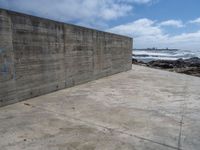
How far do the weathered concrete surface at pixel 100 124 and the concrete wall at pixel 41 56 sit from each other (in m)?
0.47

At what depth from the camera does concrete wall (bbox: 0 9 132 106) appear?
409 cm

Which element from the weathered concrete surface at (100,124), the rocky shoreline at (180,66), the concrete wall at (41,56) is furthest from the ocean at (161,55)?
the weathered concrete surface at (100,124)

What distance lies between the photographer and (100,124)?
3133mm

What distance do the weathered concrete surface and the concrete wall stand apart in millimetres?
474

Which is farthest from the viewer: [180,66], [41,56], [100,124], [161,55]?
[161,55]

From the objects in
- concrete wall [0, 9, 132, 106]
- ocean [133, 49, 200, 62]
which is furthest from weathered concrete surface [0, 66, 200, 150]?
ocean [133, 49, 200, 62]

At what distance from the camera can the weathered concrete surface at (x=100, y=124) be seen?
8.11ft

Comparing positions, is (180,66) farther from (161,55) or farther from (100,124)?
(161,55)

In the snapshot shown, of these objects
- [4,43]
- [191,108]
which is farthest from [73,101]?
[191,108]

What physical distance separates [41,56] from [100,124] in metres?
2.82

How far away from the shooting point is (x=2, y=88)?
3984 mm

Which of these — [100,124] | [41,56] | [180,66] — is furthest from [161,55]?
[100,124]

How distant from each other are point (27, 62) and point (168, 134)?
3.55 m

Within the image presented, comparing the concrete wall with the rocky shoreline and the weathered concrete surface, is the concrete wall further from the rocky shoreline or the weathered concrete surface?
the rocky shoreline
